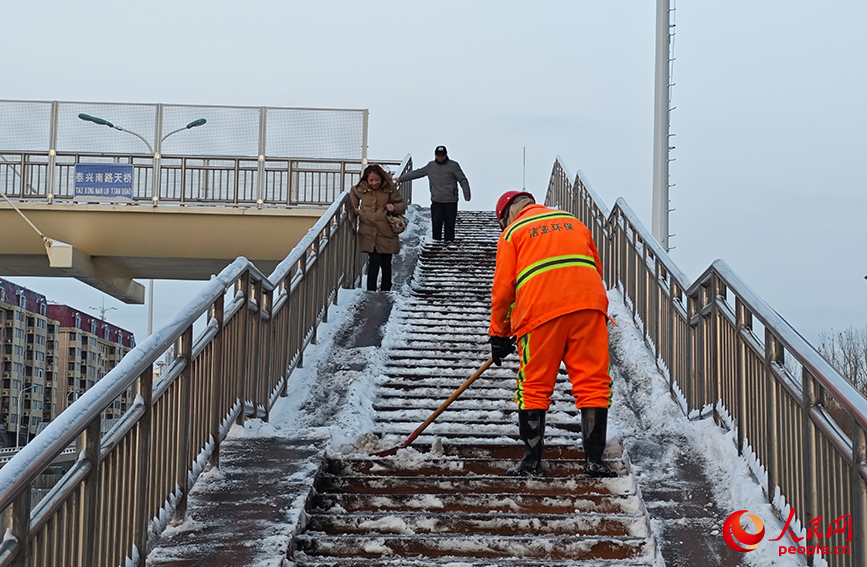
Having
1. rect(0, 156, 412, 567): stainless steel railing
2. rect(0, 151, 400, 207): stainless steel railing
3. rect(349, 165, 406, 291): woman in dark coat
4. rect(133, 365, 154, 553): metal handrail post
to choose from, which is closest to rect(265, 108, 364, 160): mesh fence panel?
rect(0, 151, 400, 207): stainless steel railing

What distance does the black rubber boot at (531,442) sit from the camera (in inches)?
206

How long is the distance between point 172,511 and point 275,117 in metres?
15.8

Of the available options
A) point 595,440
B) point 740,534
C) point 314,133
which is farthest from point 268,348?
point 314,133

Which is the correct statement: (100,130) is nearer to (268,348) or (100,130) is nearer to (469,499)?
(268,348)

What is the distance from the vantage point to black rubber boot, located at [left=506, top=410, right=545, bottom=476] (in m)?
5.24

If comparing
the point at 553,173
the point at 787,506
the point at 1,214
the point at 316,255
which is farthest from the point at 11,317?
the point at 787,506

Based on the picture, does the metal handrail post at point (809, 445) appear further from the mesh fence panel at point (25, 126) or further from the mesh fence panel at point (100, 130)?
the mesh fence panel at point (25, 126)

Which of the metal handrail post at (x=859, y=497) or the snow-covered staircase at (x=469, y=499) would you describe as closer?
the metal handrail post at (x=859, y=497)

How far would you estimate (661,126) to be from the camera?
15000mm

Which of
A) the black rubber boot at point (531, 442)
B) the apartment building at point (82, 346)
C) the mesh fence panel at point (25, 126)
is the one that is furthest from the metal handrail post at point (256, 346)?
the apartment building at point (82, 346)

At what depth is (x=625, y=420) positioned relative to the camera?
6359 millimetres

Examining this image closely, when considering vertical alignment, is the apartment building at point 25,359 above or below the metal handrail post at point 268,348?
below

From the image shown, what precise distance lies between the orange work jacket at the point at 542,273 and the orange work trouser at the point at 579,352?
6 centimetres

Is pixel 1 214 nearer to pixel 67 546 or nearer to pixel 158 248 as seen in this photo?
pixel 158 248
